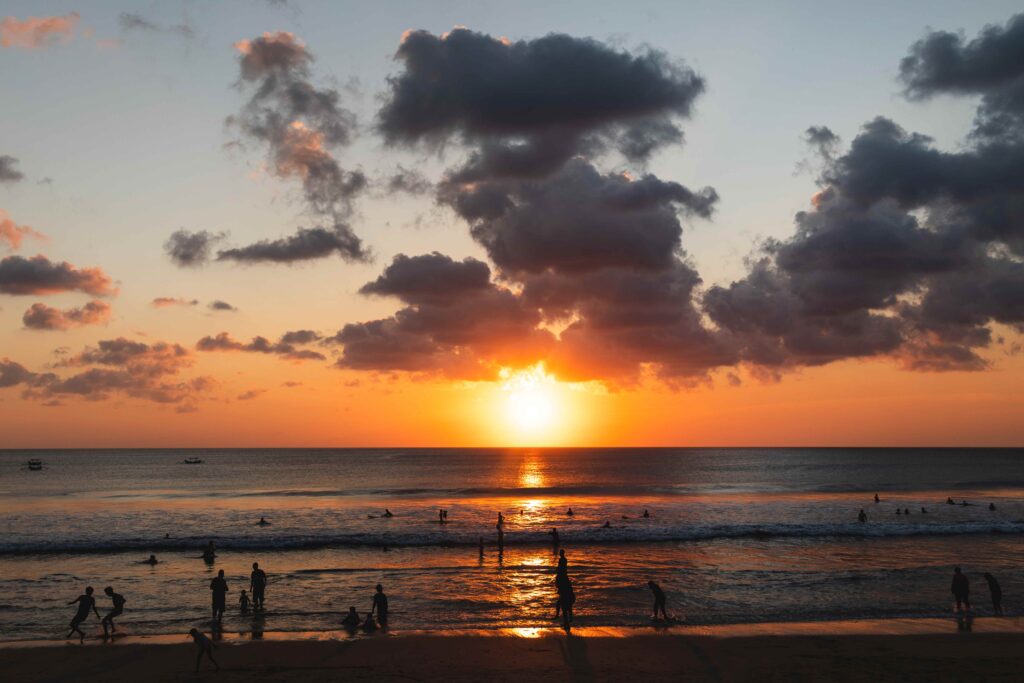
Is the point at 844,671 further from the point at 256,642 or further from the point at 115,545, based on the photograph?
the point at 115,545

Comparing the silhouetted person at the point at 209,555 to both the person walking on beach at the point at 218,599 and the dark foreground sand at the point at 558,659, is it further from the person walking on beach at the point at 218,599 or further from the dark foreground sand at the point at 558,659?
the dark foreground sand at the point at 558,659

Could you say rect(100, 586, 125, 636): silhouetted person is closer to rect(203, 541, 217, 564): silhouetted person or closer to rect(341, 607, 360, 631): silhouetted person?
rect(341, 607, 360, 631): silhouetted person

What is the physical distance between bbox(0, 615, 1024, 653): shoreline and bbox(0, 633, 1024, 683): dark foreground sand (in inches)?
15.3

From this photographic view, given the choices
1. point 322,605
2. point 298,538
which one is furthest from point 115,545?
point 322,605

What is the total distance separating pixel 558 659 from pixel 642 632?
16.0 feet

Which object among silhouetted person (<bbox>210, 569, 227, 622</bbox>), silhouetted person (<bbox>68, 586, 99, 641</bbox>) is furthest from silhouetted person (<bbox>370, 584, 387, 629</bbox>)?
silhouetted person (<bbox>68, 586, 99, 641</bbox>)

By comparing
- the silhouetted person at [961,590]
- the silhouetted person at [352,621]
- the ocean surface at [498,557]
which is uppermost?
the silhouetted person at [961,590]

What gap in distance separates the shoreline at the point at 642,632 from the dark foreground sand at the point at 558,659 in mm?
390

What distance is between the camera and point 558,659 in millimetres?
22719

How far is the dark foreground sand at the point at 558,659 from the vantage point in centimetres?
2117

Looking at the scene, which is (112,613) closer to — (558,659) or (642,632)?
(558,659)

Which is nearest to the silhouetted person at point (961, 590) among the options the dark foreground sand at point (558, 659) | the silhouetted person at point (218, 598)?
the dark foreground sand at point (558, 659)

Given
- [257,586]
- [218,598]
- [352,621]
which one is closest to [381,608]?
[352,621]

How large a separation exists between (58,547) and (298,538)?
52.2 feet
